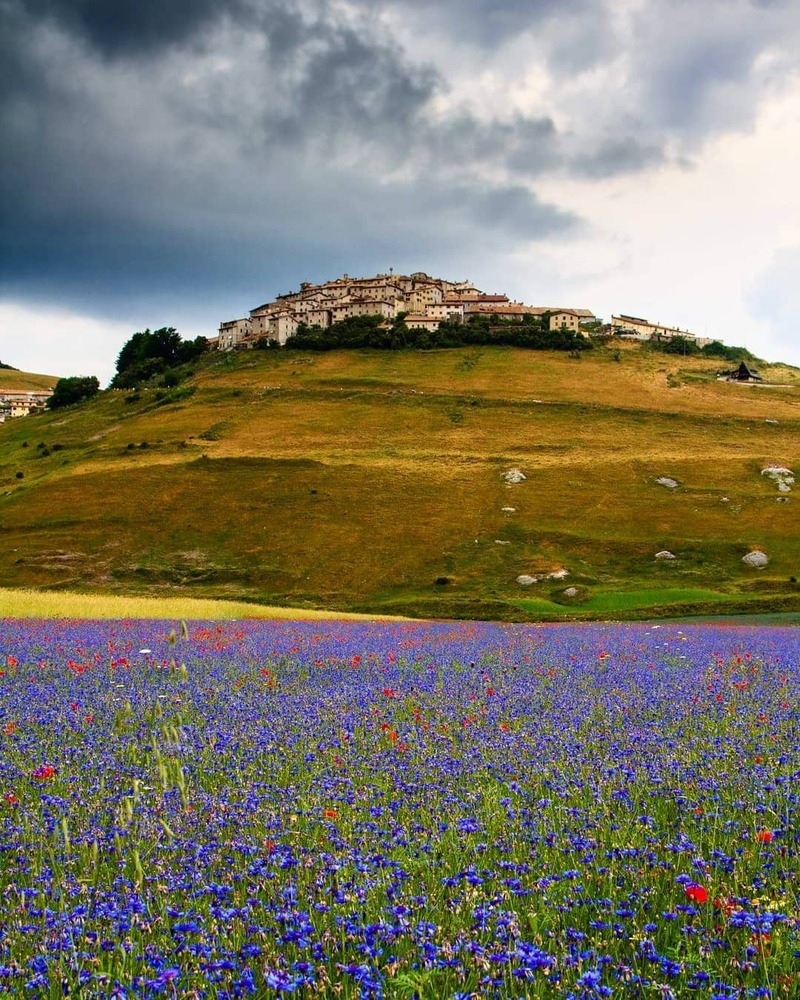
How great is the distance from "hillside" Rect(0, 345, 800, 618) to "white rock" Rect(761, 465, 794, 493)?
166cm

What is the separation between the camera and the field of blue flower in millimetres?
4770

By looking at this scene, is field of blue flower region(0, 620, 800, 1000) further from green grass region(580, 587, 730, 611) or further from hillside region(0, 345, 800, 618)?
hillside region(0, 345, 800, 618)

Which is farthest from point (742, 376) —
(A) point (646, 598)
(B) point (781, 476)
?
(A) point (646, 598)

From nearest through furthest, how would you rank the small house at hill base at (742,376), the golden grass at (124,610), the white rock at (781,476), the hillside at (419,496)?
the golden grass at (124,610), the hillside at (419,496), the white rock at (781,476), the small house at hill base at (742,376)

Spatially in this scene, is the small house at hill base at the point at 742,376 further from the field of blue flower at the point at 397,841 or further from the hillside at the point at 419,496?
the field of blue flower at the point at 397,841

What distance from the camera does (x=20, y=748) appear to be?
999 centimetres

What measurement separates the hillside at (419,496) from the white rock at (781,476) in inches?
65.3

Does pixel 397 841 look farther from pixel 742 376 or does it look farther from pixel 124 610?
pixel 742 376

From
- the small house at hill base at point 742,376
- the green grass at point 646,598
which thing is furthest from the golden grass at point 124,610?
the small house at hill base at point 742,376

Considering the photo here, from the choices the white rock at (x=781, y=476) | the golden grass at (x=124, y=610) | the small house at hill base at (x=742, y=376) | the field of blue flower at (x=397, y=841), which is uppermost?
the small house at hill base at (x=742, y=376)

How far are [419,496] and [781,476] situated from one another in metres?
42.7

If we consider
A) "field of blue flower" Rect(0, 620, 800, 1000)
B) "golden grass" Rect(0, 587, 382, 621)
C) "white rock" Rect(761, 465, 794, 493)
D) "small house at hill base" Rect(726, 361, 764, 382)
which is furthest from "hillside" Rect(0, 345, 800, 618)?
"field of blue flower" Rect(0, 620, 800, 1000)

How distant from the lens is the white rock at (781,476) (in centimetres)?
9356

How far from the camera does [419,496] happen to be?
95.1m
